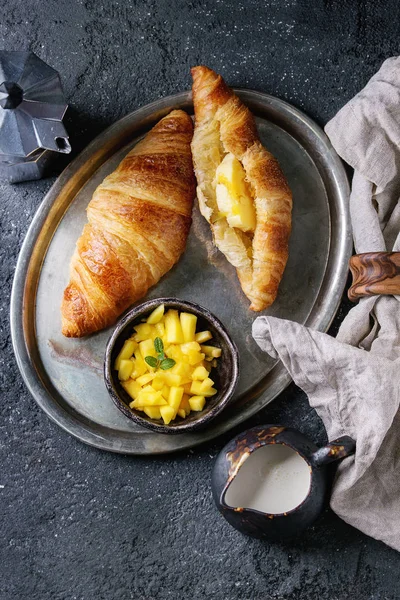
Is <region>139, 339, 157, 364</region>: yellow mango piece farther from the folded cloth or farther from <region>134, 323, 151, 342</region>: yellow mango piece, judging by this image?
the folded cloth

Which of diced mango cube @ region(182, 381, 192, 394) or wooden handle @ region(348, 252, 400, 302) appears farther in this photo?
diced mango cube @ region(182, 381, 192, 394)

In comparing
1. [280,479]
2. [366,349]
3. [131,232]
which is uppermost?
[131,232]

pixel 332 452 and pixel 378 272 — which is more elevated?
pixel 378 272

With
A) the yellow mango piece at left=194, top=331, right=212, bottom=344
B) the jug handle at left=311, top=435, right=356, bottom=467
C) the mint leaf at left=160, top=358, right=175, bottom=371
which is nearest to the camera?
the jug handle at left=311, top=435, right=356, bottom=467

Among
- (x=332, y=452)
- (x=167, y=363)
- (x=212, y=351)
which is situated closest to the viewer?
(x=332, y=452)

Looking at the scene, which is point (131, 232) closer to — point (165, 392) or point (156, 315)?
point (156, 315)

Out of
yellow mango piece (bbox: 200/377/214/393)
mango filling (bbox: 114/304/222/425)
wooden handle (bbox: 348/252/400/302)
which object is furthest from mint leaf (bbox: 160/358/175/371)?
wooden handle (bbox: 348/252/400/302)

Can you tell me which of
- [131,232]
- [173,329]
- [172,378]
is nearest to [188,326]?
[173,329]
